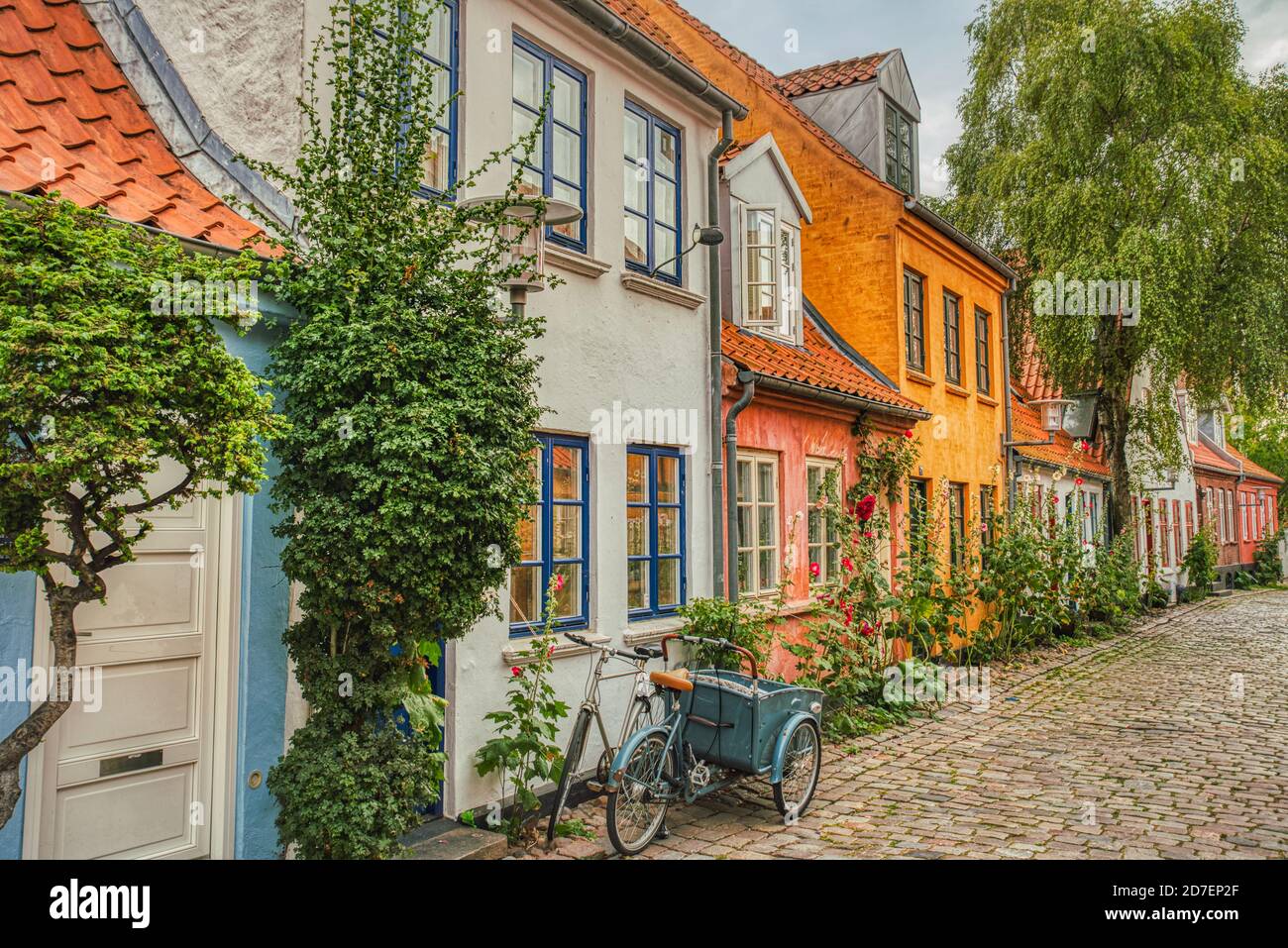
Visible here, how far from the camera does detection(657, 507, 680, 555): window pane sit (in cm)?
818

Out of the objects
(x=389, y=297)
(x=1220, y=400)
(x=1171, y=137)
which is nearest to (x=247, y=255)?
(x=389, y=297)

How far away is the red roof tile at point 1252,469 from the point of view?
36969 mm

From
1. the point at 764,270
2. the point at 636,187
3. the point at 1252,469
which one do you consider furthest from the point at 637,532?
the point at 1252,469

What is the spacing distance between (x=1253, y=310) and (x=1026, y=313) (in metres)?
4.06

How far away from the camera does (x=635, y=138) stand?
8.18 m

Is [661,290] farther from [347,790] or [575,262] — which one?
[347,790]

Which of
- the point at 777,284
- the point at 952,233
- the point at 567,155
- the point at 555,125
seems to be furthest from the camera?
the point at 952,233

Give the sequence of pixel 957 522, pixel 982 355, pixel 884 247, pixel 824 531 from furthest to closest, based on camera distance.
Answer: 1. pixel 982 355
2. pixel 957 522
3. pixel 884 247
4. pixel 824 531

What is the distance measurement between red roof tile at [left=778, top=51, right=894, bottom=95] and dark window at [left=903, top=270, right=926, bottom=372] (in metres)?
3.59

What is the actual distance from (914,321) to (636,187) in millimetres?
7118

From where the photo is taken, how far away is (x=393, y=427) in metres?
4.17

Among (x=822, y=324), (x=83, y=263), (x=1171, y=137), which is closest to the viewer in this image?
(x=83, y=263)

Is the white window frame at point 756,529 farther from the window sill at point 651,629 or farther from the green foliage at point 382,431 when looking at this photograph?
the green foliage at point 382,431

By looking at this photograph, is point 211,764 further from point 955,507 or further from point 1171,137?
point 1171,137
